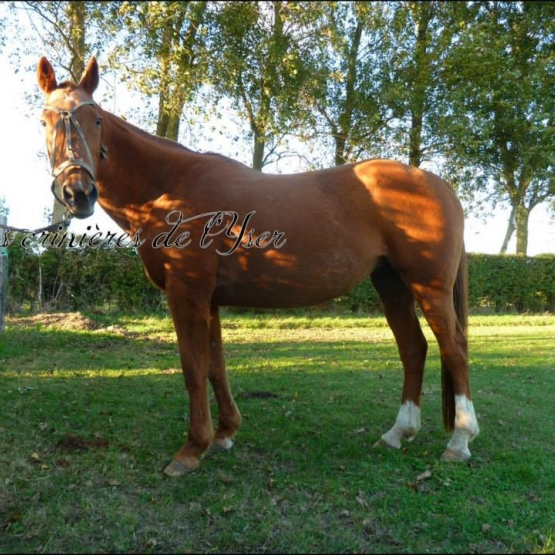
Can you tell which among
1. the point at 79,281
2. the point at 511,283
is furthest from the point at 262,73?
the point at 511,283

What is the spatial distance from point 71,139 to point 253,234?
1372mm

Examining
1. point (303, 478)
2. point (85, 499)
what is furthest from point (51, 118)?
point (303, 478)

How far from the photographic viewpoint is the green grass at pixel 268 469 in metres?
2.66

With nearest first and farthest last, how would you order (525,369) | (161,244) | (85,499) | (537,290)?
(85,499), (161,244), (525,369), (537,290)

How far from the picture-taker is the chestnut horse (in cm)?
354

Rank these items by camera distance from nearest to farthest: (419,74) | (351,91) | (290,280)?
(290,280), (419,74), (351,91)

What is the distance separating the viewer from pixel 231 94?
8109 millimetres

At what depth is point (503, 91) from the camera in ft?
17.3

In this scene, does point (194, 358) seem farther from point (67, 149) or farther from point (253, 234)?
point (67, 149)

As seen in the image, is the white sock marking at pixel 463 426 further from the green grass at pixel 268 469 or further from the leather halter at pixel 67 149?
the leather halter at pixel 67 149

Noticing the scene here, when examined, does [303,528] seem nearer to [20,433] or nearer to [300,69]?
[20,433]

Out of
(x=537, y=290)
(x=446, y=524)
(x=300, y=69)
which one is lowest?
(x=446, y=524)

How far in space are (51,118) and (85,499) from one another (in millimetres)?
2428

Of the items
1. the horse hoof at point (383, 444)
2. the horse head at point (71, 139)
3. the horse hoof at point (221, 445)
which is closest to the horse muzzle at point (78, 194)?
the horse head at point (71, 139)
